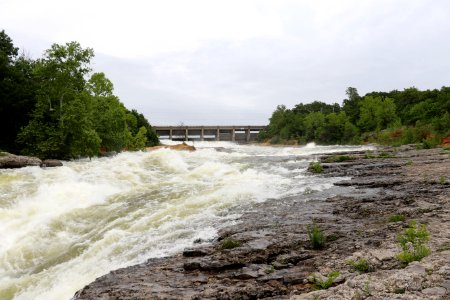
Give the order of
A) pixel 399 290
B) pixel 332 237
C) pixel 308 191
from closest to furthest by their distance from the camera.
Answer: pixel 399 290 → pixel 332 237 → pixel 308 191

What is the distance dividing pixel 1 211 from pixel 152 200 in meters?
5.88

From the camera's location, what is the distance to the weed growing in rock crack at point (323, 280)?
5949 mm

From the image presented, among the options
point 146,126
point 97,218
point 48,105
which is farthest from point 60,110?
point 146,126

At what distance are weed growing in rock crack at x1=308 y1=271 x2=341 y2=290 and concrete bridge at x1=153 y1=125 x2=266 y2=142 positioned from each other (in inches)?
5248

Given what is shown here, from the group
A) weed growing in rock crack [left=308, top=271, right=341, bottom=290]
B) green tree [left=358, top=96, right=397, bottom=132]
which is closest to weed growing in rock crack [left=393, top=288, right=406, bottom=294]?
weed growing in rock crack [left=308, top=271, right=341, bottom=290]

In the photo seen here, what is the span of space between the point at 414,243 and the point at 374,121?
83.6 metres

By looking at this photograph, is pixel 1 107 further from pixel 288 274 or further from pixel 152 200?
pixel 288 274

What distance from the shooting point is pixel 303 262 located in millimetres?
7375

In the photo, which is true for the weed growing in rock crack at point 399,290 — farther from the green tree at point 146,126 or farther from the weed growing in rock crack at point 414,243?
the green tree at point 146,126

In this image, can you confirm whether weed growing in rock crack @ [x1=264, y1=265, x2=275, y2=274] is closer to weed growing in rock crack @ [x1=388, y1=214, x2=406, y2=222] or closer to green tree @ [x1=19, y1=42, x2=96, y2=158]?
weed growing in rock crack @ [x1=388, y1=214, x2=406, y2=222]

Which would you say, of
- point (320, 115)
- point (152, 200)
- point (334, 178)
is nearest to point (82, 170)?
point (152, 200)

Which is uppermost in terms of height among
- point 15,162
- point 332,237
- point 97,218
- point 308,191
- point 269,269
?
point 15,162

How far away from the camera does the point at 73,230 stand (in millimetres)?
13406

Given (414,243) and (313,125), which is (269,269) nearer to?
(414,243)
